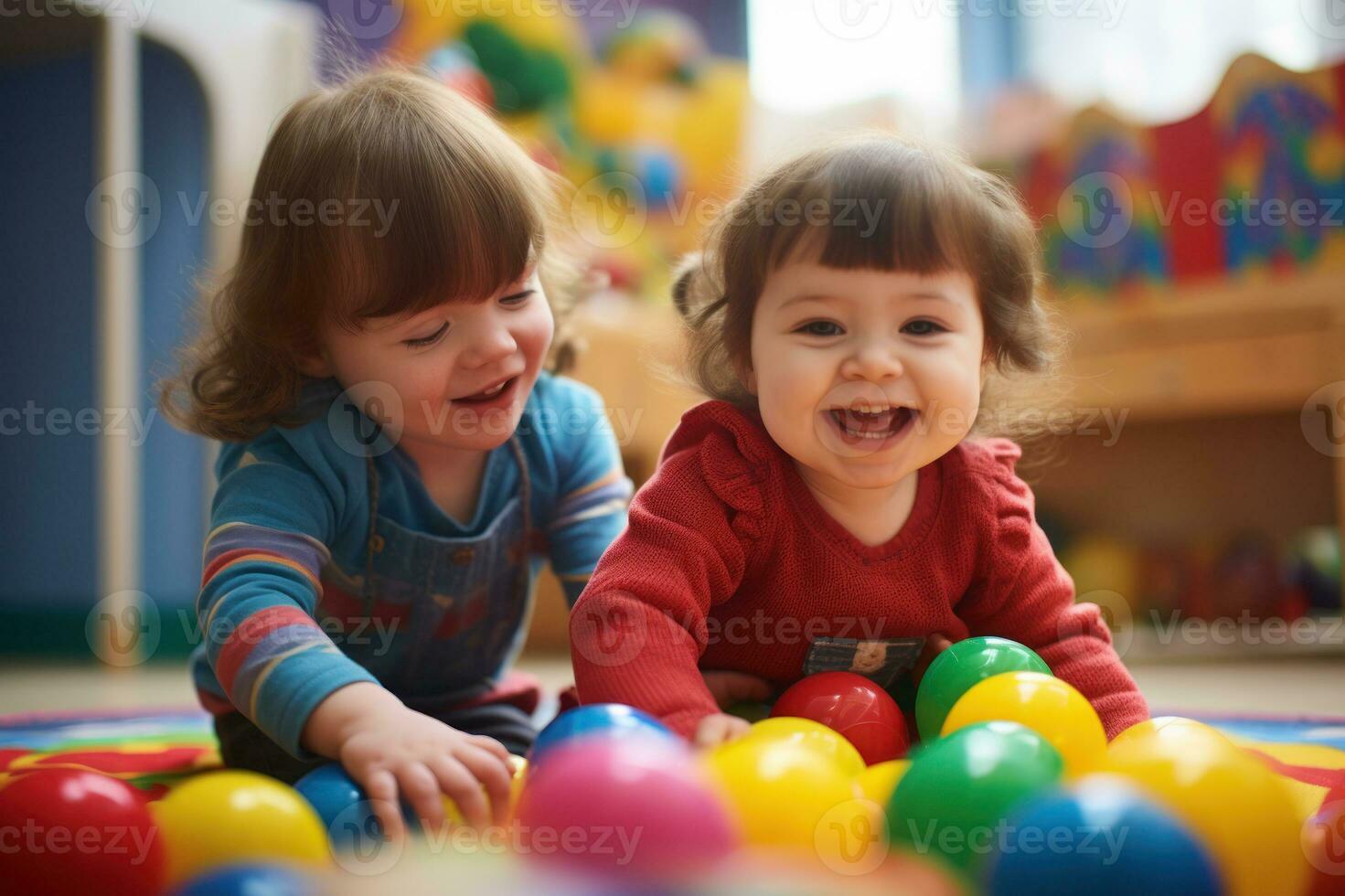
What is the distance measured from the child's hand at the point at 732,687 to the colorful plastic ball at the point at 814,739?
0.20 metres

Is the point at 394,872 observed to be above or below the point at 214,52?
below

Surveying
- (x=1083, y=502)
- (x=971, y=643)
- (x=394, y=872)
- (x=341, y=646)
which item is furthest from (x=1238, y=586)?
(x=394, y=872)

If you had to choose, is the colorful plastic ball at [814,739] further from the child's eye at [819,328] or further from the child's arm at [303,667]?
the child's eye at [819,328]

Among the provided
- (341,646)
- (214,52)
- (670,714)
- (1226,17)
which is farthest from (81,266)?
(1226,17)

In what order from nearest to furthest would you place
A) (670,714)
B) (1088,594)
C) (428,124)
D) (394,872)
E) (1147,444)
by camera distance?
(394,872) < (670,714) < (428,124) < (1088,594) < (1147,444)

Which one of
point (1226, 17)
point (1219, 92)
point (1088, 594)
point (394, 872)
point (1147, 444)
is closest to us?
point (394, 872)

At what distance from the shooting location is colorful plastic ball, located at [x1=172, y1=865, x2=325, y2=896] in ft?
1.57

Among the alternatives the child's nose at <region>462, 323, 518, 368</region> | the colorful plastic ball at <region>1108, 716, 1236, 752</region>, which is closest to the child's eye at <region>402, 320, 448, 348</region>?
the child's nose at <region>462, 323, 518, 368</region>

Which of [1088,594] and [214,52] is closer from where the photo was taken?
[214,52]

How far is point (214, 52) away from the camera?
8.14 feet

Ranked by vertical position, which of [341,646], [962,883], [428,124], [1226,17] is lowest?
[341,646]

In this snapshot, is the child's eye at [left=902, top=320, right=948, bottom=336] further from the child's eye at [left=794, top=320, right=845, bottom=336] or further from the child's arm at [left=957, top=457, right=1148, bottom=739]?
the child's arm at [left=957, top=457, right=1148, bottom=739]

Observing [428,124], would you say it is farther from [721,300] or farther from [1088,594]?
[1088,594]

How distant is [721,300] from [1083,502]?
7.00ft
